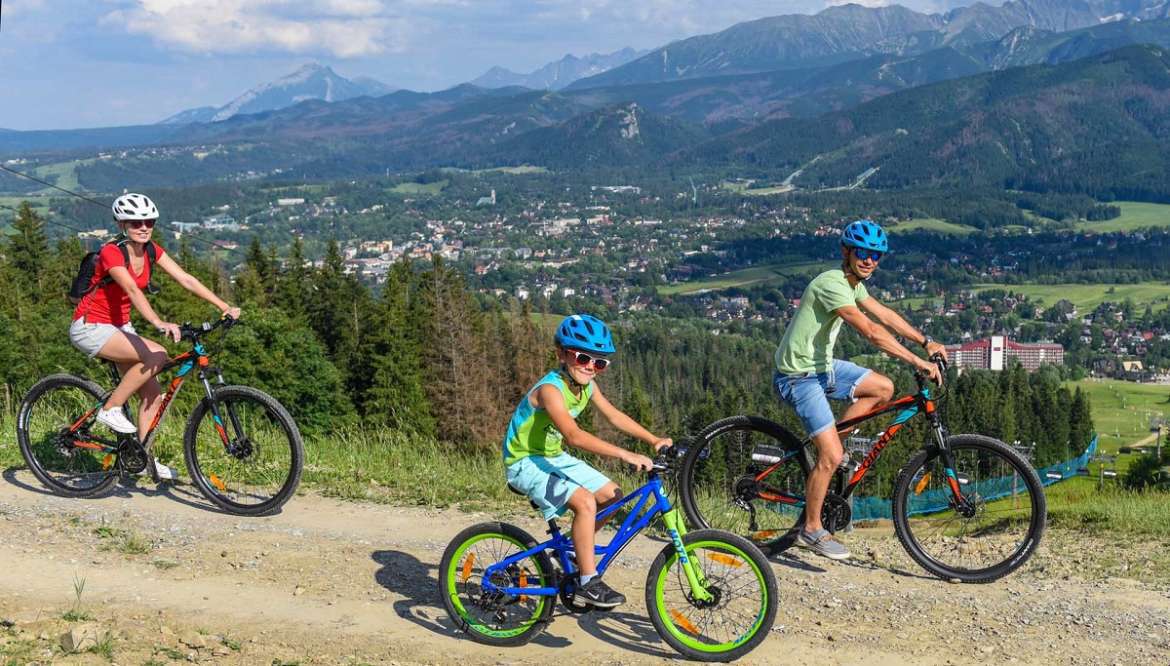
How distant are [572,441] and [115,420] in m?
5.16

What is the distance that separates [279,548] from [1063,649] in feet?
18.8

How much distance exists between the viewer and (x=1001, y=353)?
121625mm

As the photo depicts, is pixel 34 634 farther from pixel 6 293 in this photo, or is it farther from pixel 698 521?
pixel 6 293

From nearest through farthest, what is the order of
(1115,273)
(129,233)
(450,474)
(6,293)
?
(129,233)
(450,474)
(6,293)
(1115,273)

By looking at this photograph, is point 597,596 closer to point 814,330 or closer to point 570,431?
point 570,431

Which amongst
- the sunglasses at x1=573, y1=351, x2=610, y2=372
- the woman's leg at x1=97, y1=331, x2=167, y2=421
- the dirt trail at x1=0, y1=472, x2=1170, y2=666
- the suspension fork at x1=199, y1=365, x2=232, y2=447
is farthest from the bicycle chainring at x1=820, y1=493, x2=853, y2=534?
the woman's leg at x1=97, y1=331, x2=167, y2=421

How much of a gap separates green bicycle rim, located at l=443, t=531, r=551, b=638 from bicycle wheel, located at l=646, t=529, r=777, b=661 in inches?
30.2

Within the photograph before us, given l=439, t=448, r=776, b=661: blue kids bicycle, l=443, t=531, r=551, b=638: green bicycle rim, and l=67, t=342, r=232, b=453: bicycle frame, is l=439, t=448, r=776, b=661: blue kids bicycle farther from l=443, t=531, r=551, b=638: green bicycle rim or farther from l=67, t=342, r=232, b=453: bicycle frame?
l=67, t=342, r=232, b=453: bicycle frame

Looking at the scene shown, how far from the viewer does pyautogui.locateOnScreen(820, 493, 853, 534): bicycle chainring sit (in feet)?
28.1

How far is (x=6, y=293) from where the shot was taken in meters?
50.3

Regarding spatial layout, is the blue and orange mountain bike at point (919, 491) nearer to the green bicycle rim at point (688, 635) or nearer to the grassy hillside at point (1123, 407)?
the green bicycle rim at point (688, 635)

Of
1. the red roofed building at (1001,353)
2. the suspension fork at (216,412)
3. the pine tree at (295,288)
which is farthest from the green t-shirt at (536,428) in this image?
the red roofed building at (1001,353)

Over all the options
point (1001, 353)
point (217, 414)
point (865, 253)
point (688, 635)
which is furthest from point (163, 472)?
point (1001, 353)

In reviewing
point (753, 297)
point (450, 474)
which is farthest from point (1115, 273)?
point (450, 474)
